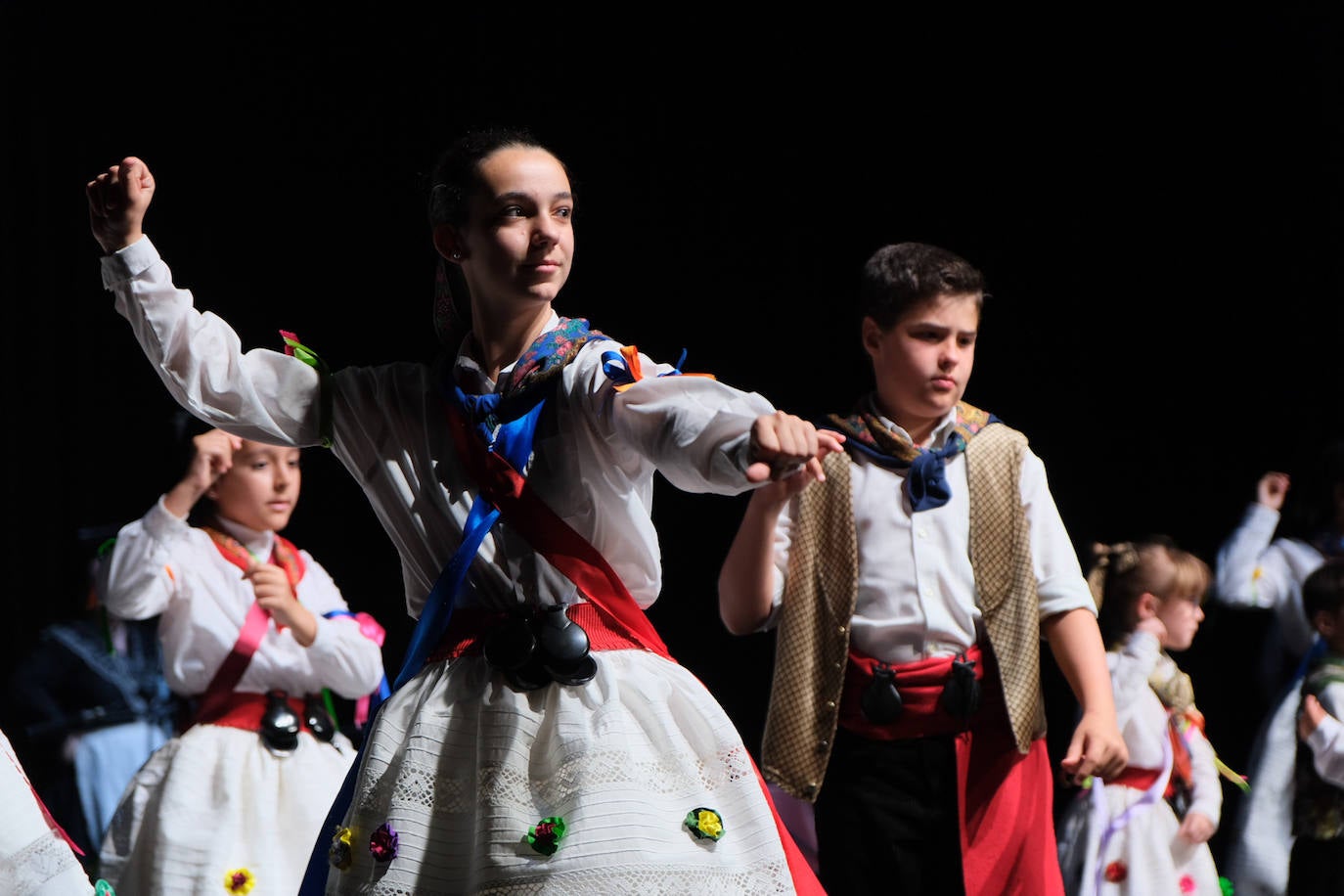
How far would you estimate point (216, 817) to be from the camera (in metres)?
3.45

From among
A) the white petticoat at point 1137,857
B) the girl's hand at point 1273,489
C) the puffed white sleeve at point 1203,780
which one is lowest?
the white petticoat at point 1137,857

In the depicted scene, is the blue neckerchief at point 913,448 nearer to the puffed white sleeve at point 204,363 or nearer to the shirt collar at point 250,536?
the puffed white sleeve at point 204,363

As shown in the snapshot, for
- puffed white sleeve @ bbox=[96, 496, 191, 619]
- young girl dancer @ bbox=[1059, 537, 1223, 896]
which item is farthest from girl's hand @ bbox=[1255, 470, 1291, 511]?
puffed white sleeve @ bbox=[96, 496, 191, 619]

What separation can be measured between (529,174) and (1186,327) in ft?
10.3

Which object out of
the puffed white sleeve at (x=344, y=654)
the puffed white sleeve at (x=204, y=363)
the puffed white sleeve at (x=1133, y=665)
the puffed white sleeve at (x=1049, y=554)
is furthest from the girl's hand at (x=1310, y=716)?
the puffed white sleeve at (x=204, y=363)

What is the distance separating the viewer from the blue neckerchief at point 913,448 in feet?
9.41

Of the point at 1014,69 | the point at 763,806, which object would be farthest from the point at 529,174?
the point at 1014,69

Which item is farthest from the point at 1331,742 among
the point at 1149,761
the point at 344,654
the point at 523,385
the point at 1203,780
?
the point at 523,385

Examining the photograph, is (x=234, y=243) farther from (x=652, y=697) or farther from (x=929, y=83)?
(x=652, y=697)

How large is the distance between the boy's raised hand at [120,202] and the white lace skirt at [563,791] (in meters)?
0.69

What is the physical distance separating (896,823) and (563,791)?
1096mm

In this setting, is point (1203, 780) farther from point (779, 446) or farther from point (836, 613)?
point (779, 446)

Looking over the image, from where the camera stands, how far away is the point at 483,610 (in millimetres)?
2041

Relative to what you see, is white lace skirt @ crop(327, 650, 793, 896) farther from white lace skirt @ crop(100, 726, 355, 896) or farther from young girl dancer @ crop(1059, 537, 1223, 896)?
young girl dancer @ crop(1059, 537, 1223, 896)
